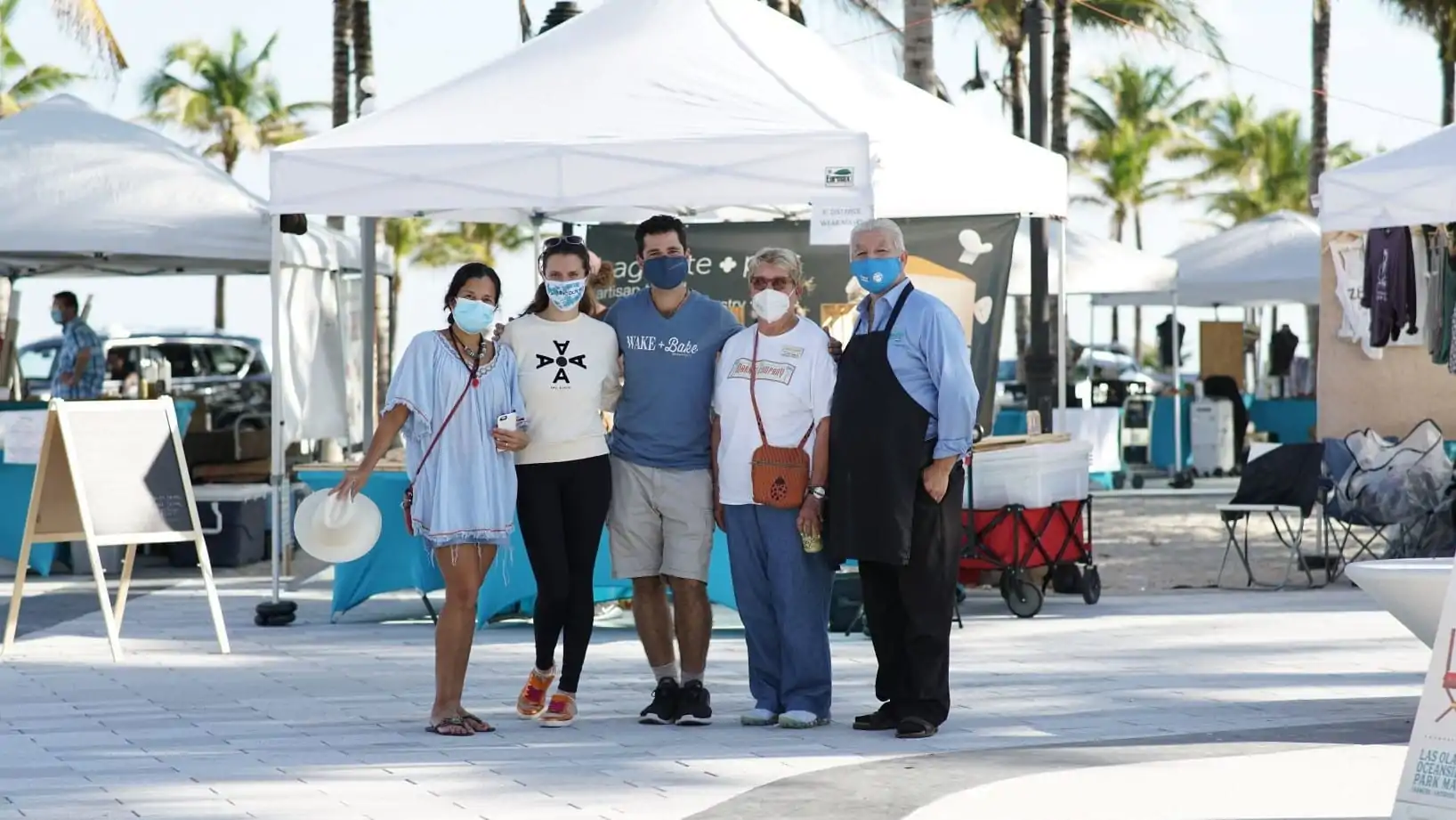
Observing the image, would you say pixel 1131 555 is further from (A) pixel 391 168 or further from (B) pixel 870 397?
(B) pixel 870 397

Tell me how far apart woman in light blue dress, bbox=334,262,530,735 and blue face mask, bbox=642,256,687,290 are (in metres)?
0.60

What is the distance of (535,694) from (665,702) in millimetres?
493

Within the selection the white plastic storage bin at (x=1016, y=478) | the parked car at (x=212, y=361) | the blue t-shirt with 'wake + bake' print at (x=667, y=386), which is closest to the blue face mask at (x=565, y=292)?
the blue t-shirt with 'wake + bake' print at (x=667, y=386)

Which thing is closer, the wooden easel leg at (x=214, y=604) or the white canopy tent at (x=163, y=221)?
the wooden easel leg at (x=214, y=604)

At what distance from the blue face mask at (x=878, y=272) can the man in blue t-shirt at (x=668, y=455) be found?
570mm

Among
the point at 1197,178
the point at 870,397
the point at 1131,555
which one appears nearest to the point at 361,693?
the point at 870,397

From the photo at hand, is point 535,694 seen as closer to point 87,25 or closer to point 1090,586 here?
point 1090,586

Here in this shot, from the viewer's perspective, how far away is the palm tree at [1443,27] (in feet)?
117

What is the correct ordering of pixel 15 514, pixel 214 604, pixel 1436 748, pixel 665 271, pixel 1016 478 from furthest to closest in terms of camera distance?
pixel 15 514
pixel 1016 478
pixel 214 604
pixel 665 271
pixel 1436 748

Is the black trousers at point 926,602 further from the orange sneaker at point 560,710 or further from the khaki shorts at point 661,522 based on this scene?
the orange sneaker at point 560,710

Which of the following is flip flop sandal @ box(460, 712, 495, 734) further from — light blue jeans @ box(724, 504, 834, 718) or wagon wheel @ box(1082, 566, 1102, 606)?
wagon wheel @ box(1082, 566, 1102, 606)

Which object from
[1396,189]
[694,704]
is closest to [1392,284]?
[1396,189]

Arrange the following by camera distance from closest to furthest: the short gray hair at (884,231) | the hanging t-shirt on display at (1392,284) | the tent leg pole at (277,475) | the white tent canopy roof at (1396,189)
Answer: the short gray hair at (884,231)
the tent leg pole at (277,475)
the white tent canopy roof at (1396,189)
the hanging t-shirt on display at (1392,284)

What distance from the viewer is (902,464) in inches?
300
